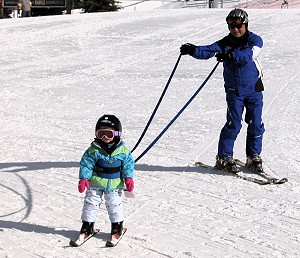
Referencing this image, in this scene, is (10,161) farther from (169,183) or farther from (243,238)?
(243,238)

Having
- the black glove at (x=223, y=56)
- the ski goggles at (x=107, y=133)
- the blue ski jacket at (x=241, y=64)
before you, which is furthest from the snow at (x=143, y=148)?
the black glove at (x=223, y=56)

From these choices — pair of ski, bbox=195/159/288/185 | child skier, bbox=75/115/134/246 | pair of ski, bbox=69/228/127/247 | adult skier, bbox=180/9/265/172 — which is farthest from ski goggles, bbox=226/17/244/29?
pair of ski, bbox=69/228/127/247

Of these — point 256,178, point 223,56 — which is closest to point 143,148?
point 256,178

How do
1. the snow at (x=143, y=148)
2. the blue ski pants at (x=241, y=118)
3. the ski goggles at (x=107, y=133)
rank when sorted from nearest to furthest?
the ski goggles at (x=107, y=133)
the snow at (x=143, y=148)
the blue ski pants at (x=241, y=118)

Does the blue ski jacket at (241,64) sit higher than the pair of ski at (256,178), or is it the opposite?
the blue ski jacket at (241,64)

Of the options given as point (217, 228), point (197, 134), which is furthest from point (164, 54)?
point (217, 228)

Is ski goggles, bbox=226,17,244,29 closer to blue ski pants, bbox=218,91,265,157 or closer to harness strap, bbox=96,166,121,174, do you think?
blue ski pants, bbox=218,91,265,157

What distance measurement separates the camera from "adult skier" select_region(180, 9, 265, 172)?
582 cm

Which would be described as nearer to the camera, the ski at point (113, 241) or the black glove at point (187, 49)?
the ski at point (113, 241)

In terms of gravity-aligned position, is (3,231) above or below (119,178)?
below

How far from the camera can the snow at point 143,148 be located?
459 cm

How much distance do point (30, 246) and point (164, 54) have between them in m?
10.4

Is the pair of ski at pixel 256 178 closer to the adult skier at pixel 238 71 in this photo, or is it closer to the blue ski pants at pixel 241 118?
the adult skier at pixel 238 71

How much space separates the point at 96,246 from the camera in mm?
4434
